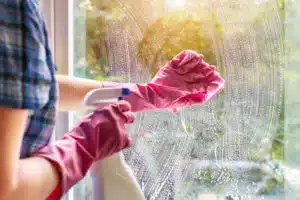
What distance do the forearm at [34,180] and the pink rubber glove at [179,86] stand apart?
24cm

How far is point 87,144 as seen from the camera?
1.82 ft

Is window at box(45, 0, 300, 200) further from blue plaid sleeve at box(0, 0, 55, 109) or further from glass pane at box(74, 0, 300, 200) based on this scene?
blue plaid sleeve at box(0, 0, 55, 109)

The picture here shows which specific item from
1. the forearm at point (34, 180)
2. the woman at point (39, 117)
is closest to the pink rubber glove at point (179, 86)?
the woman at point (39, 117)

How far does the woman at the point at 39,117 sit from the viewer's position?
436mm

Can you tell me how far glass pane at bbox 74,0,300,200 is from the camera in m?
0.83

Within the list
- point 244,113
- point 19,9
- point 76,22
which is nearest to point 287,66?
point 244,113

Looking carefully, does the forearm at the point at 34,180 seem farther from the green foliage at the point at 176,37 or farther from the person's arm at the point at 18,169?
the green foliage at the point at 176,37

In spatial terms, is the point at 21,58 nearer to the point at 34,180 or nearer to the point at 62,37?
the point at 34,180

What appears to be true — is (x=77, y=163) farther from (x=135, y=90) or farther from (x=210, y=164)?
(x=210, y=164)

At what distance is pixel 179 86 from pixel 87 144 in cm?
27

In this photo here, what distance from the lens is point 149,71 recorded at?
85 centimetres

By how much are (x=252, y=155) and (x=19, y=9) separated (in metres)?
0.62

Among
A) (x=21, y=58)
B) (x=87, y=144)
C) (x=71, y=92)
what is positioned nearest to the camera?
(x=21, y=58)

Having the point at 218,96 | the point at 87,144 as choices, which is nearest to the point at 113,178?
the point at 87,144
